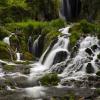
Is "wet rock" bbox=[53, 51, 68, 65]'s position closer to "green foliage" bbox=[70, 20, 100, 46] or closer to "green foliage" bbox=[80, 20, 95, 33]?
"green foliage" bbox=[70, 20, 100, 46]

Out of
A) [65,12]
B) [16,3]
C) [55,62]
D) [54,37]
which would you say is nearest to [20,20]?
[16,3]

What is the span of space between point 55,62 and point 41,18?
16274mm

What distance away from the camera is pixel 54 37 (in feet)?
105

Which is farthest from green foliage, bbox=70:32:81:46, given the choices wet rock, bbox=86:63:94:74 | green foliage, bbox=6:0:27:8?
green foliage, bbox=6:0:27:8

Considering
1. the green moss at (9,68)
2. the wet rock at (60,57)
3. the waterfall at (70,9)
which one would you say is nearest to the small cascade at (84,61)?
the wet rock at (60,57)

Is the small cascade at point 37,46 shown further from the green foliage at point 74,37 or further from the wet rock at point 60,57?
the wet rock at point 60,57

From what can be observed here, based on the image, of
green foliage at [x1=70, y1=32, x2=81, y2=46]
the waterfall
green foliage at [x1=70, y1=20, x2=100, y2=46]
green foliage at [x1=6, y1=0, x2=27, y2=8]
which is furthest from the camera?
the waterfall

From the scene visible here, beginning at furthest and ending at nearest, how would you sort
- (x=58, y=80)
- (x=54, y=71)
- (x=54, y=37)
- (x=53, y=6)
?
(x=53, y=6)
(x=54, y=37)
(x=54, y=71)
(x=58, y=80)

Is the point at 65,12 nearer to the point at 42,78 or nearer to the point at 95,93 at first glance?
the point at 42,78

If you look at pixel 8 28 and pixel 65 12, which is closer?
pixel 8 28

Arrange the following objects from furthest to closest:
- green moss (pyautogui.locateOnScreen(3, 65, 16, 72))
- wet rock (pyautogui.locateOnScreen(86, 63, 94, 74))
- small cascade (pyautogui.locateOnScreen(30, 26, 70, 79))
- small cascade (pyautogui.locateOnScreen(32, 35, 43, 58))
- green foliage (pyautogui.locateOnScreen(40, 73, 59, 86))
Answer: small cascade (pyautogui.locateOnScreen(32, 35, 43, 58)) → small cascade (pyautogui.locateOnScreen(30, 26, 70, 79)) → green moss (pyautogui.locateOnScreen(3, 65, 16, 72)) → wet rock (pyautogui.locateOnScreen(86, 63, 94, 74)) → green foliage (pyautogui.locateOnScreen(40, 73, 59, 86))

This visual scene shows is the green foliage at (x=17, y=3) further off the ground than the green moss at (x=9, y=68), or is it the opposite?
the green foliage at (x=17, y=3)

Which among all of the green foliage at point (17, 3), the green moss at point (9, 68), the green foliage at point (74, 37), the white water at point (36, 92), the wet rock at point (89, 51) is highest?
the green foliage at point (17, 3)

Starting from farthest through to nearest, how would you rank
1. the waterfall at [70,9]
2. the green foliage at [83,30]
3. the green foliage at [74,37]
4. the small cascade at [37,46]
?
the waterfall at [70,9] → the small cascade at [37,46] → the green foliage at [83,30] → the green foliage at [74,37]
